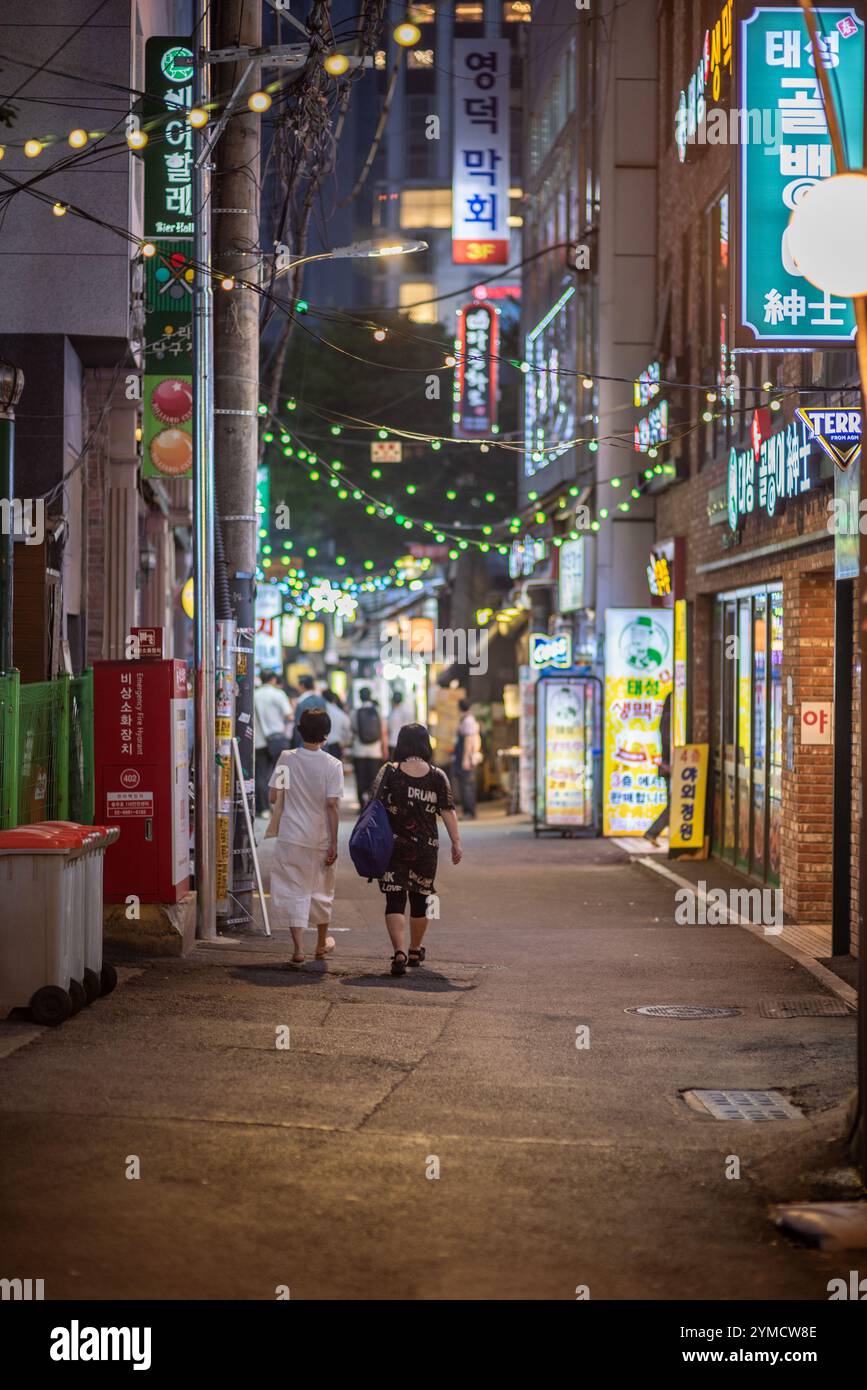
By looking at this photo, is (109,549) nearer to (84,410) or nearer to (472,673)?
(84,410)

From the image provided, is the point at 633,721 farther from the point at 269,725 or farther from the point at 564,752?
the point at 269,725

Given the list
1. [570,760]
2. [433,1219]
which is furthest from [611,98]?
[433,1219]

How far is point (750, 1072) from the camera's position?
897 centimetres

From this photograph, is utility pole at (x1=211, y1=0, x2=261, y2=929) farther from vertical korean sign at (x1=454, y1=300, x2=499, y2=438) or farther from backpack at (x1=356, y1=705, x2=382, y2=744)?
vertical korean sign at (x1=454, y1=300, x2=499, y2=438)

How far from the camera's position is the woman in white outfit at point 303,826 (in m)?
12.0

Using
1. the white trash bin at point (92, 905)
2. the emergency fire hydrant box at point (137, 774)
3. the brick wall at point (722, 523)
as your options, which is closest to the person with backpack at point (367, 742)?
the brick wall at point (722, 523)

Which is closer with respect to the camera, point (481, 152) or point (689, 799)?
point (689, 799)

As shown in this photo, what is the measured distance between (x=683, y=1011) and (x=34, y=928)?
4115mm

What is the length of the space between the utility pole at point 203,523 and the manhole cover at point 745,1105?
5.60m

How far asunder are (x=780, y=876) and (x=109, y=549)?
28.1ft

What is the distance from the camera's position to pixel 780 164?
1159cm

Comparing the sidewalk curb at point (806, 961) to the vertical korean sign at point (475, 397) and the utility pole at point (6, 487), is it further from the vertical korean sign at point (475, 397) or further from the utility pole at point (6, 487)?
the vertical korean sign at point (475, 397)

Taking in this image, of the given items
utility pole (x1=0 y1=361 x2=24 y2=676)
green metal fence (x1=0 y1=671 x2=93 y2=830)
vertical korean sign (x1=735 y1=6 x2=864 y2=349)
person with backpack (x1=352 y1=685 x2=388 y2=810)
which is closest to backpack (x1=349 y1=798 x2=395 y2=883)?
green metal fence (x1=0 y1=671 x2=93 y2=830)

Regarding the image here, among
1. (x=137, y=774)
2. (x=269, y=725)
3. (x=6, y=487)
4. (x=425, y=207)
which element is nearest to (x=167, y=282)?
(x=6, y=487)
